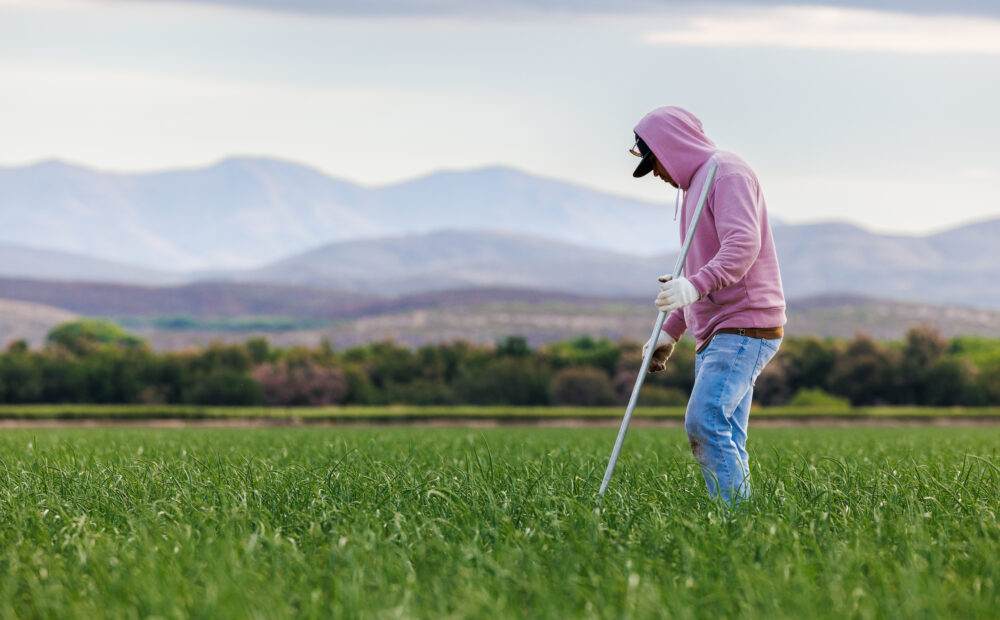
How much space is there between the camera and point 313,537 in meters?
4.81

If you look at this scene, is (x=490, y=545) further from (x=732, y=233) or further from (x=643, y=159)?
(x=643, y=159)

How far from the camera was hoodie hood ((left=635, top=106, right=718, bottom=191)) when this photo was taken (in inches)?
243

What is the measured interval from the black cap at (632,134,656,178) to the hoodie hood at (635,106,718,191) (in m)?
0.11

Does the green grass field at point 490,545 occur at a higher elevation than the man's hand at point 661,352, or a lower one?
lower

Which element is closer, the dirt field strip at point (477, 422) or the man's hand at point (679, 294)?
the man's hand at point (679, 294)

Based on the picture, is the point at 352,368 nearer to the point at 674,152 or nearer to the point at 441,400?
the point at 441,400

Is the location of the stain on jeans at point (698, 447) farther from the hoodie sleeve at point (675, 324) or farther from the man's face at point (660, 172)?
the man's face at point (660, 172)

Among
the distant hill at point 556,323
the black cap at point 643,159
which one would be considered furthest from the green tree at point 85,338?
the distant hill at point 556,323

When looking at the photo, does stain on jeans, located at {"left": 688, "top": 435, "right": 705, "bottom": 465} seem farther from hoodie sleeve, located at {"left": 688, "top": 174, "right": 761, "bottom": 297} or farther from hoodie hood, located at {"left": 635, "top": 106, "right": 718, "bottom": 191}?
hoodie hood, located at {"left": 635, "top": 106, "right": 718, "bottom": 191}

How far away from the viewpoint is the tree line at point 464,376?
33906mm

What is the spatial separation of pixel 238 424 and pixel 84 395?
10.7m

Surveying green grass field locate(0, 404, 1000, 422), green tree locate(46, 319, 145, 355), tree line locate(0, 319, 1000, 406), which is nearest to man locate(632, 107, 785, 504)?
green grass field locate(0, 404, 1000, 422)

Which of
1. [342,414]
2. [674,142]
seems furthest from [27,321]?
[674,142]

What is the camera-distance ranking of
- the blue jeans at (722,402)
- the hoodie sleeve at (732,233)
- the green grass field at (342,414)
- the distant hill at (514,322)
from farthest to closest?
the distant hill at (514,322), the green grass field at (342,414), the blue jeans at (722,402), the hoodie sleeve at (732,233)
